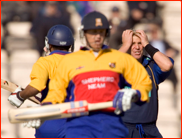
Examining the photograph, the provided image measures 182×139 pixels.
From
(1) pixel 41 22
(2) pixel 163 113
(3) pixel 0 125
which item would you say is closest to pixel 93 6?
(1) pixel 41 22

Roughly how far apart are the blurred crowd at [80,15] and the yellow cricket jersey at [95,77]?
218 inches

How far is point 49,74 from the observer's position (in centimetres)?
452

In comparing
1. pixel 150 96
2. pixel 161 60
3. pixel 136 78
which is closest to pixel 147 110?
pixel 150 96

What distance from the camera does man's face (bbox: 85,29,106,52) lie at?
388 centimetres

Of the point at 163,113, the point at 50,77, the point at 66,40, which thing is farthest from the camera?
the point at 163,113

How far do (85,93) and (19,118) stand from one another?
663 millimetres

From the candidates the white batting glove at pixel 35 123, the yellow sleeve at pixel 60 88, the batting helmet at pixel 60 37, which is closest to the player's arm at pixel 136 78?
the yellow sleeve at pixel 60 88

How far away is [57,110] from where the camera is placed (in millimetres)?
3703

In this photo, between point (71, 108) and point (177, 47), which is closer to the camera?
point (71, 108)

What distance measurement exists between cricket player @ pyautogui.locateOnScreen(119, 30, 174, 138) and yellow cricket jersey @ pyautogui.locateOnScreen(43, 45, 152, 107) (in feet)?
2.67

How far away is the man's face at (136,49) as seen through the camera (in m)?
4.88

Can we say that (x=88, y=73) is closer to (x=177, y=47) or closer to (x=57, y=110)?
(x=57, y=110)

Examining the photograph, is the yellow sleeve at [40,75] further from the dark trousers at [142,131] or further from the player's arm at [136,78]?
the dark trousers at [142,131]

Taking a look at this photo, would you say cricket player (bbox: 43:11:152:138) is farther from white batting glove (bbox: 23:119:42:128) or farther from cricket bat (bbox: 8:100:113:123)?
white batting glove (bbox: 23:119:42:128)
